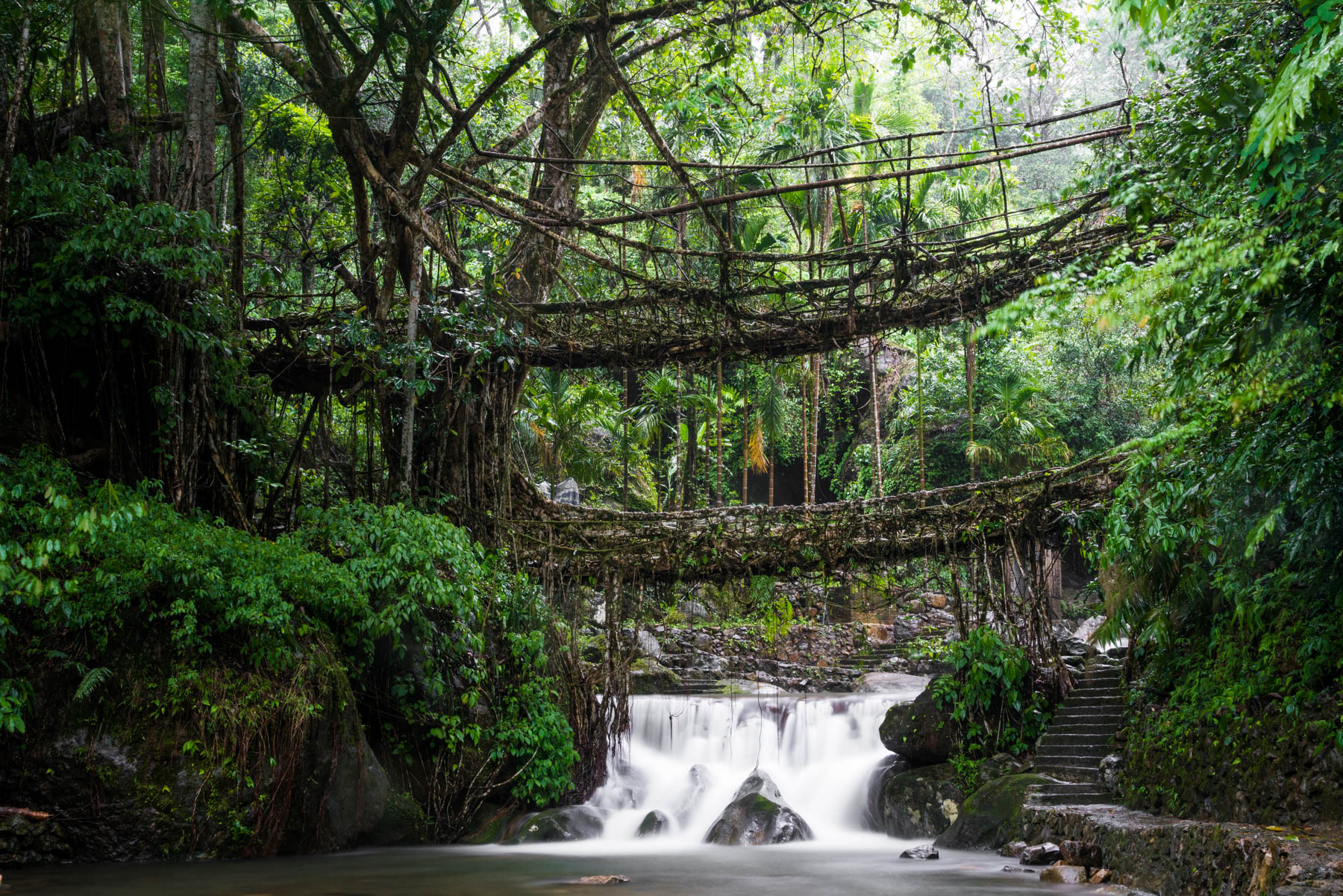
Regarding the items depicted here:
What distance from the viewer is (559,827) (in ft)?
32.3

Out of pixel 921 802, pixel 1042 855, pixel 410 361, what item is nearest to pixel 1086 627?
pixel 921 802

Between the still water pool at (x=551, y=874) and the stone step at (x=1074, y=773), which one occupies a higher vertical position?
the stone step at (x=1074, y=773)

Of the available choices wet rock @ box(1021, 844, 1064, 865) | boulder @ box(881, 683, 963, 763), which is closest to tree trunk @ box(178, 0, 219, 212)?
wet rock @ box(1021, 844, 1064, 865)

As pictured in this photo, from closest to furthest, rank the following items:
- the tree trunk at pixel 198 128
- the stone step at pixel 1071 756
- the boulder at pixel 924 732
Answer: the tree trunk at pixel 198 128
the stone step at pixel 1071 756
the boulder at pixel 924 732

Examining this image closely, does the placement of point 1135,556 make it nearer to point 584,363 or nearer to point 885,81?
point 584,363

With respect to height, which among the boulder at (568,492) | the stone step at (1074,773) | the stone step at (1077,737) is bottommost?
the stone step at (1074,773)

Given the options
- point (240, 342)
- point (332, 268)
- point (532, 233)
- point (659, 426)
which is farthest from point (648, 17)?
point (659, 426)

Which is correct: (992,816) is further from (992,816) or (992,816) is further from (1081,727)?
(1081,727)

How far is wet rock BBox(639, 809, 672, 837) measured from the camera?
34.3 feet

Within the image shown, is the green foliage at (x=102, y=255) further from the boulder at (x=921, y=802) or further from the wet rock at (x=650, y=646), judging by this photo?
the wet rock at (x=650, y=646)

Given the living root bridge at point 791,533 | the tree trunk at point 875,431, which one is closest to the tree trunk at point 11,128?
the living root bridge at point 791,533

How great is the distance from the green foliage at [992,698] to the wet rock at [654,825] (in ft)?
11.0

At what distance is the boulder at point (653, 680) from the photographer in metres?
17.0

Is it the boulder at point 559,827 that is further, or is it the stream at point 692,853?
the boulder at point 559,827
